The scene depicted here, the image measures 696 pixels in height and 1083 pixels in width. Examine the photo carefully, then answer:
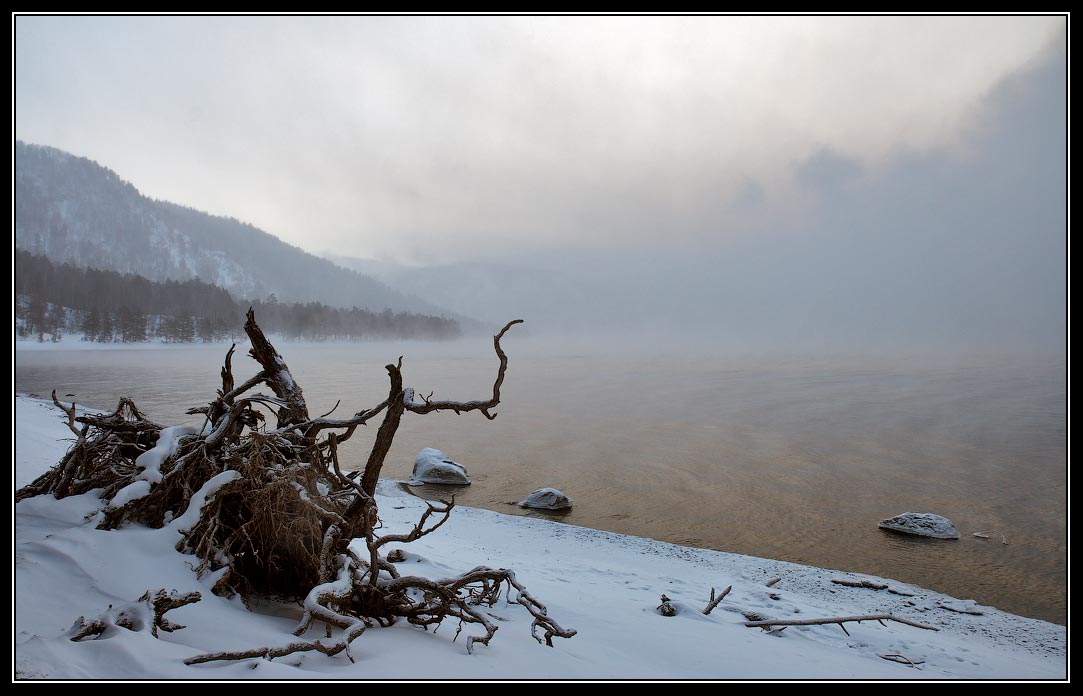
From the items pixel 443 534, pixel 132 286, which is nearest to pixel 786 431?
pixel 443 534

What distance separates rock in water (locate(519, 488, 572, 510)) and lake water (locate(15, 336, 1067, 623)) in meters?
0.37

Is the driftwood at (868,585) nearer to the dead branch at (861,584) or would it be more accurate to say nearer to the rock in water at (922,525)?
the dead branch at (861,584)

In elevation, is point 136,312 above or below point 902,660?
above

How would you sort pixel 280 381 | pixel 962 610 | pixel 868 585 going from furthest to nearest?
pixel 868 585, pixel 962 610, pixel 280 381

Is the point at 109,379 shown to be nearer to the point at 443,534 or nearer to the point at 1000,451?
the point at 443,534

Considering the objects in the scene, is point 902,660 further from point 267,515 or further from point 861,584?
point 267,515

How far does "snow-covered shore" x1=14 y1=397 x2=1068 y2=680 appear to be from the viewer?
339 centimetres

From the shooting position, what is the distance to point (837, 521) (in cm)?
1231

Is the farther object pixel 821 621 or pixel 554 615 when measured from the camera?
pixel 821 621

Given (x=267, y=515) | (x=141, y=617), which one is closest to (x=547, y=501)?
(x=267, y=515)

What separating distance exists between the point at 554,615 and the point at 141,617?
382cm

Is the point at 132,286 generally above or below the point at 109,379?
above

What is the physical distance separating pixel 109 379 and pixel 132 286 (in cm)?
8854

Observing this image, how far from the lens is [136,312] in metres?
92.8
